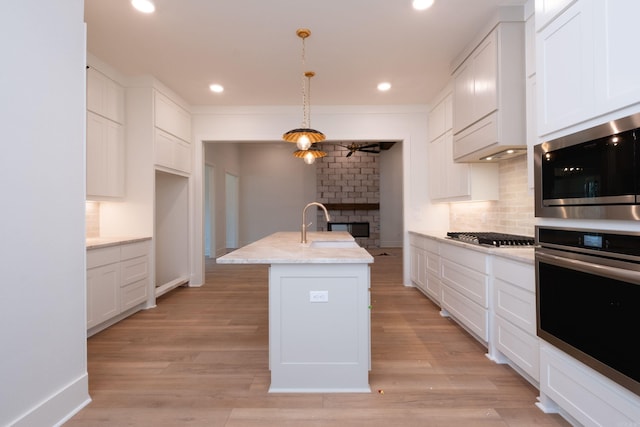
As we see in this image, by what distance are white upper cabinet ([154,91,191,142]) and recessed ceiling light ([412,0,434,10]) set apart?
292 centimetres

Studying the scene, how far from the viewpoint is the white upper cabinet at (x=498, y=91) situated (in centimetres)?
250

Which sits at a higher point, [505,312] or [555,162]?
[555,162]

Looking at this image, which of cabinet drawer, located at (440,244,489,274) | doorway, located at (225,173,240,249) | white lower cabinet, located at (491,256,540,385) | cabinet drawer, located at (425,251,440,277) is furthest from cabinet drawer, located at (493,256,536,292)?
doorway, located at (225,173,240,249)

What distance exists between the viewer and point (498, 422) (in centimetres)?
170

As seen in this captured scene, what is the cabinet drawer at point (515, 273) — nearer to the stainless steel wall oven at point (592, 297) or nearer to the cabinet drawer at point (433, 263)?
the stainless steel wall oven at point (592, 297)

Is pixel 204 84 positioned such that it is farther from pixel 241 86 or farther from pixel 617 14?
pixel 617 14

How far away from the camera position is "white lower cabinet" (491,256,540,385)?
192 cm

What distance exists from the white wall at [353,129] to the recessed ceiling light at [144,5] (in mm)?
2204

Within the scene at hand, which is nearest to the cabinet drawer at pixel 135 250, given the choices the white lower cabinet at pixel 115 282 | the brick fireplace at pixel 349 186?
the white lower cabinet at pixel 115 282

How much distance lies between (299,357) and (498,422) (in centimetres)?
110

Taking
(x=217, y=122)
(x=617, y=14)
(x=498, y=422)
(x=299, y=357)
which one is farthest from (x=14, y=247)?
(x=217, y=122)

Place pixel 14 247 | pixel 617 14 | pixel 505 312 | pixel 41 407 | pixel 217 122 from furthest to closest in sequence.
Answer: pixel 217 122, pixel 505 312, pixel 41 407, pixel 14 247, pixel 617 14

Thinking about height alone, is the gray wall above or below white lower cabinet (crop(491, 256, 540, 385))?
above

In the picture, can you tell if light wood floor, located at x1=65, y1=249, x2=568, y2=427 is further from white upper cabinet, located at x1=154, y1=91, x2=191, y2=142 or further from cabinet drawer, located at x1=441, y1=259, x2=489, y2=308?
white upper cabinet, located at x1=154, y1=91, x2=191, y2=142
